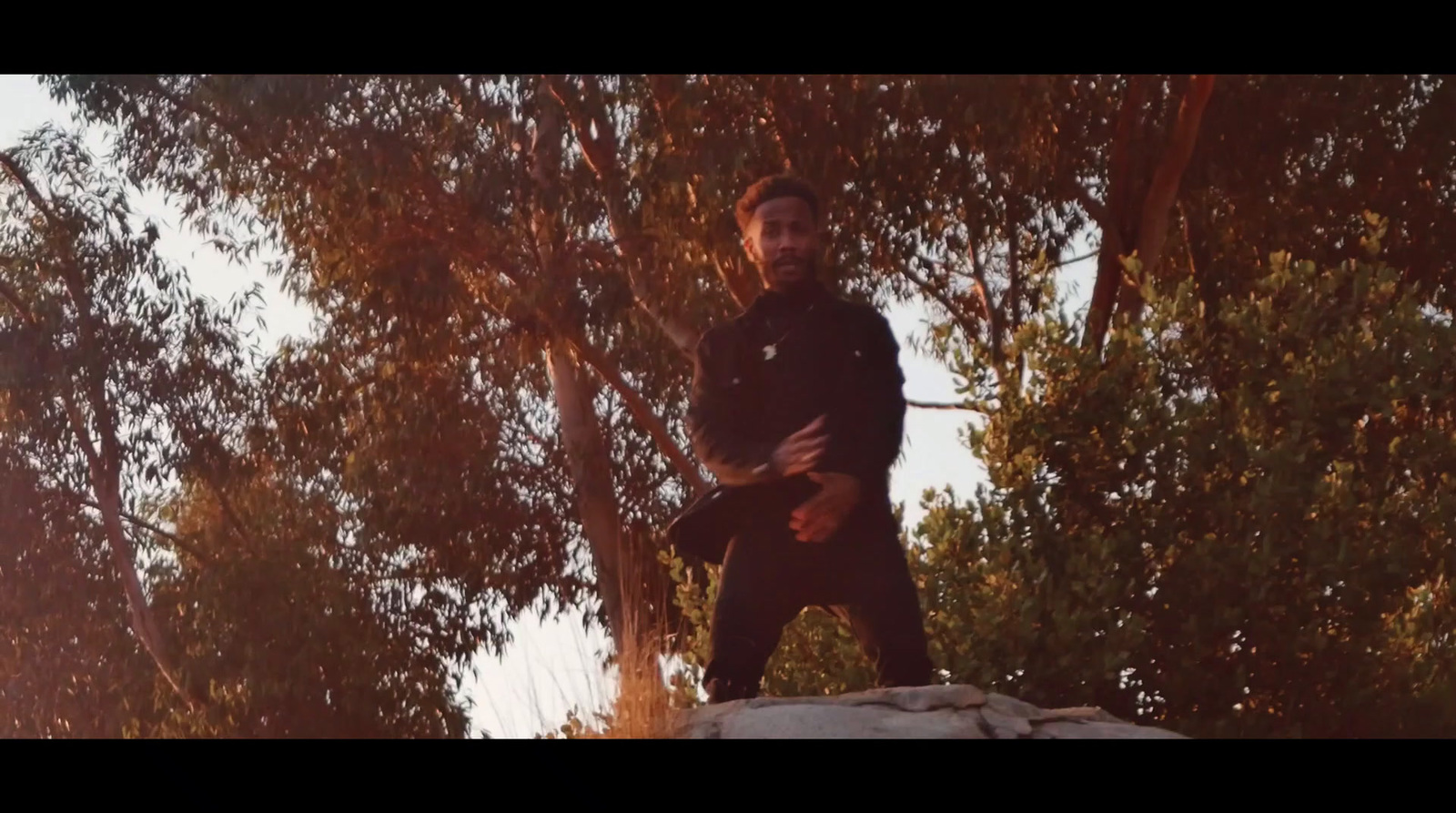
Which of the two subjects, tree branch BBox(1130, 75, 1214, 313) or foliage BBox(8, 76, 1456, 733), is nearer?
foliage BBox(8, 76, 1456, 733)

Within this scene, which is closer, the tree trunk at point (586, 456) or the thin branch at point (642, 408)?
the thin branch at point (642, 408)

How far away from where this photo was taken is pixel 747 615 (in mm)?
5676

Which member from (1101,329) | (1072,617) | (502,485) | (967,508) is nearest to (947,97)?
(1101,329)

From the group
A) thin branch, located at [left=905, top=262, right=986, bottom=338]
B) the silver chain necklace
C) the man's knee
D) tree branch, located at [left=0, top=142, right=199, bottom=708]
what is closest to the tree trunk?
thin branch, located at [left=905, top=262, right=986, bottom=338]

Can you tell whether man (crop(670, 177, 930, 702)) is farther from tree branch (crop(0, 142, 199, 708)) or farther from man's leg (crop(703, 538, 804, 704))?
tree branch (crop(0, 142, 199, 708))

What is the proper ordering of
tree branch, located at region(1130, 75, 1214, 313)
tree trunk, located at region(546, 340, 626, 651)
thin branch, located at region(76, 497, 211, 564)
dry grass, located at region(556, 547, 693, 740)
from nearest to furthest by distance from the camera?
dry grass, located at region(556, 547, 693, 740)
tree branch, located at region(1130, 75, 1214, 313)
tree trunk, located at region(546, 340, 626, 651)
thin branch, located at region(76, 497, 211, 564)

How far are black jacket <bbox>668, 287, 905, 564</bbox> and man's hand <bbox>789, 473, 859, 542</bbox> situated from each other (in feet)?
0.10

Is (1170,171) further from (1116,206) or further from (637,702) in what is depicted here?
(637,702)

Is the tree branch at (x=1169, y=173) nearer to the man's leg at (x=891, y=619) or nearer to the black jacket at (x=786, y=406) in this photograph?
the black jacket at (x=786, y=406)

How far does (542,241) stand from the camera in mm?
9750

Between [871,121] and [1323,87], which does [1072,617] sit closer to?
[871,121]

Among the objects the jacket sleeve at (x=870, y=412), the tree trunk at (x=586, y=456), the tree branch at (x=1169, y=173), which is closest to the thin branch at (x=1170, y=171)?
the tree branch at (x=1169, y=173)

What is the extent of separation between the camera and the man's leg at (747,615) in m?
5.62

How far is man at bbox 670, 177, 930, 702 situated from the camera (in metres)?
5.74
